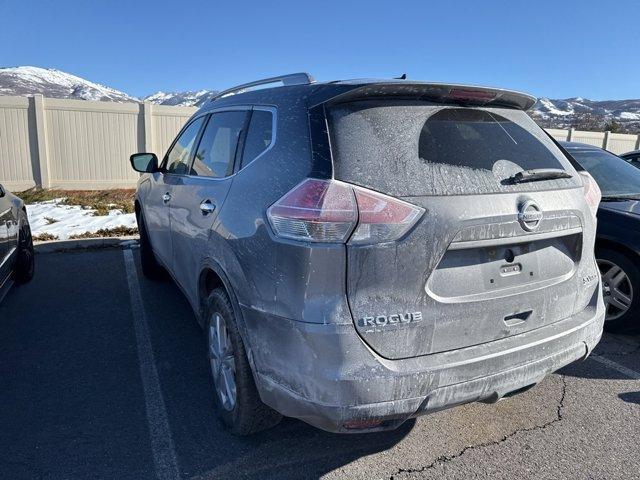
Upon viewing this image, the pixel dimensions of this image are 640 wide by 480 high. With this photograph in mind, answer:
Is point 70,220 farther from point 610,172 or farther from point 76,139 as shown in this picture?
point 610,172

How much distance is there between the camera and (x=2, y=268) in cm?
428

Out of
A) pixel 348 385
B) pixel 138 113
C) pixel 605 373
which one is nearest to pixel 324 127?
pixel 348 385

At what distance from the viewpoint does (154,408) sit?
3.03m

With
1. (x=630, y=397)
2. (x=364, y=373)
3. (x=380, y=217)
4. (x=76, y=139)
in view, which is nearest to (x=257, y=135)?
(x=380, y=217)

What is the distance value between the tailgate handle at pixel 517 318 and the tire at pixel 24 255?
4897 millimetres

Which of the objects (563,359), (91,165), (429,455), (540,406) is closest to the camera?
(563,359)

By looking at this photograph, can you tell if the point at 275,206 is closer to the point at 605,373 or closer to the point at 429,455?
the point at 429,455

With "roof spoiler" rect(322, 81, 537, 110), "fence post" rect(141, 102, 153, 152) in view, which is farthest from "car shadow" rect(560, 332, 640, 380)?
"fence post" rect(141, 102, 153, 152)

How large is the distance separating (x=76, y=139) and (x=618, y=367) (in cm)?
1384

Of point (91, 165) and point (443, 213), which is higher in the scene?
point (443, 213)

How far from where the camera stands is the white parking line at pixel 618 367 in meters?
3.53

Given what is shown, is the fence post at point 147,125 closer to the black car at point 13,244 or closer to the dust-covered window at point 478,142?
the black car at point 13,244

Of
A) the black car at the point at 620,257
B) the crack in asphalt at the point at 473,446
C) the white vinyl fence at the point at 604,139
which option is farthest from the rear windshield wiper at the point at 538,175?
the white vinyl fence at the point at 604,139

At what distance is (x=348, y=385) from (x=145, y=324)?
296cm
